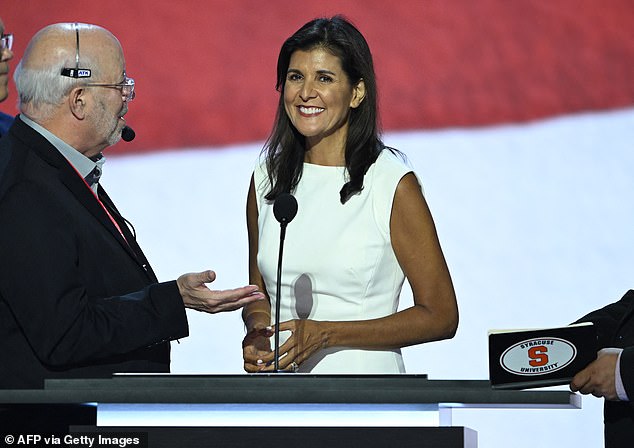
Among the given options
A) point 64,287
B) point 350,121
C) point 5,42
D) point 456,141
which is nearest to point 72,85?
point 5,42

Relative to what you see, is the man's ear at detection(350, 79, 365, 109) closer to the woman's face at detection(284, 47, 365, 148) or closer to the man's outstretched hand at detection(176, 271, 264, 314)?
the woman's face at detection(284, 47, 365, 148)

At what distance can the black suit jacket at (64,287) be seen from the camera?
1909 mm

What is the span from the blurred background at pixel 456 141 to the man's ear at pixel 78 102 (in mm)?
1619

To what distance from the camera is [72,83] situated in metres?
2.28

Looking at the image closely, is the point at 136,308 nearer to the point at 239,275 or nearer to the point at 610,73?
the point at 239,275

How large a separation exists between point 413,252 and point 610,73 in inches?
74.3

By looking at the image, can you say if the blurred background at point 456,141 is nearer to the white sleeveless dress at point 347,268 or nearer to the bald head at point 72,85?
the white sleeveless dress at point 347,268

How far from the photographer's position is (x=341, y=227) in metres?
2.46

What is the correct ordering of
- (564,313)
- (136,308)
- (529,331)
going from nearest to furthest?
(529,331)
(136,308)
(564,313)

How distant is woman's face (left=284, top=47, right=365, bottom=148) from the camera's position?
2.48 m

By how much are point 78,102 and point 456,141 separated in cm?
195

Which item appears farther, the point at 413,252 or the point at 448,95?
the point at 448,95

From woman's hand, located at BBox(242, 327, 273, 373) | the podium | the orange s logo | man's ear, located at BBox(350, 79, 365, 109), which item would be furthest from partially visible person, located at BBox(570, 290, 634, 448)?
man's ear, located at BBox(350, 79, 365, 109)

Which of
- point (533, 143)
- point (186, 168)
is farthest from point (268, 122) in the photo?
point (533, 143)
